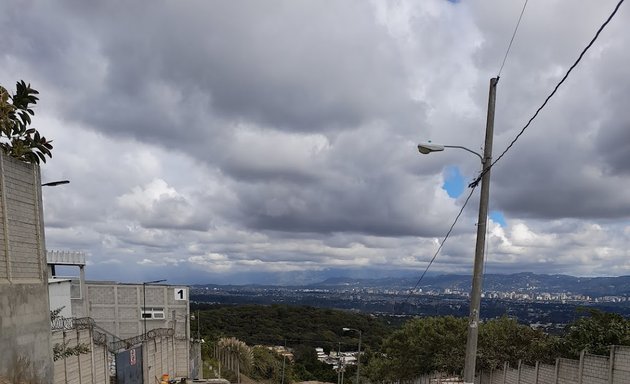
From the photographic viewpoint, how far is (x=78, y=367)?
17.0 metres

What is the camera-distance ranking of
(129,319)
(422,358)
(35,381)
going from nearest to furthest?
(35,381) < (422,358) < (129,319)

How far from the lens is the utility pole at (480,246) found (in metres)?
8.93

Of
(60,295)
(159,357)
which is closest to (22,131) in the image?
(159,357)

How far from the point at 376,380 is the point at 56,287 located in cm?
2649

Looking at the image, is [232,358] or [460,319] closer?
[460,319]

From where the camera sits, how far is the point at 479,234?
8992 mm

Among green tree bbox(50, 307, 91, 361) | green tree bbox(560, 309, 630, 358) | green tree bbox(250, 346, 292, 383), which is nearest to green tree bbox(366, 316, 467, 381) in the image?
green tree bbox(560, 309, 630, 358)

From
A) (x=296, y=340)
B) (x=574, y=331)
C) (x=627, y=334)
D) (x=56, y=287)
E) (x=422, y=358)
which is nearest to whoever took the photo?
(x=627, y=334)

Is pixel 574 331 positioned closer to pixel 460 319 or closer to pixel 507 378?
pixel 507 378

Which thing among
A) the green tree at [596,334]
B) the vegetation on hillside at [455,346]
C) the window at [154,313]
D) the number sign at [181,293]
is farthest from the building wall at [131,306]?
the green tree at [596,334]

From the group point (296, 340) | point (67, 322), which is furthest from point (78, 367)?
point (296, 340)

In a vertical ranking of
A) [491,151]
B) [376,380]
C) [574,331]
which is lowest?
[376,380]

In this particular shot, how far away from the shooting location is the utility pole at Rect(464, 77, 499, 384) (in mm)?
8930

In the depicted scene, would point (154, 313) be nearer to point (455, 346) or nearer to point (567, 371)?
point (455, 346)
